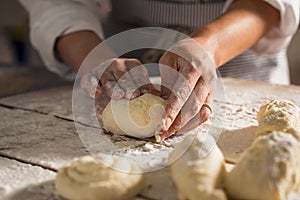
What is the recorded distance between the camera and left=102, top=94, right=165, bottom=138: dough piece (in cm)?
98

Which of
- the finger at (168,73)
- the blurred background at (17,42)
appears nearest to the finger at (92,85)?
the finger at (168,73)

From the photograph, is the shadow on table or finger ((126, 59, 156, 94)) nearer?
the shadow on table

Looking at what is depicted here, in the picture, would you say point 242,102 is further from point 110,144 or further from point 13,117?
point 13,117

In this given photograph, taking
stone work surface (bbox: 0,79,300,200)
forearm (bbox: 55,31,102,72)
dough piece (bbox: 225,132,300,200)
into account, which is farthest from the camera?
forearm (bbox: 55,31,102,72)

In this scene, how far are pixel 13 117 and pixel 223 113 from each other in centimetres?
50

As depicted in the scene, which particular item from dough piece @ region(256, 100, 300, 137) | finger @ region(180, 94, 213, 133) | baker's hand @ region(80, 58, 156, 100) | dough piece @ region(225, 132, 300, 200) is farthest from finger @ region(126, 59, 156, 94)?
dough piece @ region(225, 132, 300, 200)

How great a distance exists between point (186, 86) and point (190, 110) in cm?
5

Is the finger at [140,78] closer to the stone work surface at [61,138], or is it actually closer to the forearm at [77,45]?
the stone work surface at [61,138]

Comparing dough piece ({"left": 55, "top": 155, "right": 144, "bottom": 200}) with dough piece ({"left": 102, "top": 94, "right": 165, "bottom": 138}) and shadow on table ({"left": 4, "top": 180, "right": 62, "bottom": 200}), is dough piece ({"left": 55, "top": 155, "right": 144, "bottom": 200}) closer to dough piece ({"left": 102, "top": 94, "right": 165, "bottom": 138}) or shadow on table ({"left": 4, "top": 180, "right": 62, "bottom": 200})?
shadow on table ({"left": 4, "top": 180, "right": 62, "bottom": 200})

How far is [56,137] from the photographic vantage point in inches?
39.4

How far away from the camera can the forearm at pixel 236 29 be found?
119 cm

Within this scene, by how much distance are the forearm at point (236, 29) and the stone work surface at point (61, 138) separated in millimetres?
131

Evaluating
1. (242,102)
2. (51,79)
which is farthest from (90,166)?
(51,79)

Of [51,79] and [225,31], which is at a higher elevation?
[225,31]
